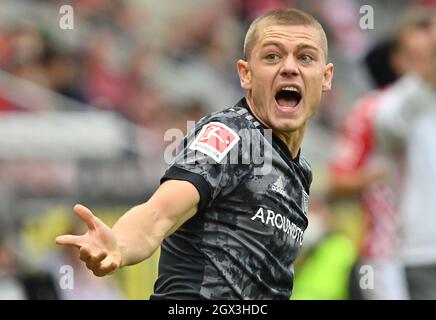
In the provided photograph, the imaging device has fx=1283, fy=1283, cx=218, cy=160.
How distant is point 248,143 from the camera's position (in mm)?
4840

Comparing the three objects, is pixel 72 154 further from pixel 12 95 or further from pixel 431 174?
pixel 431 174

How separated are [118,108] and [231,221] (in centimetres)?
910

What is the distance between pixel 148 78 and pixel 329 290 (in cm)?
518

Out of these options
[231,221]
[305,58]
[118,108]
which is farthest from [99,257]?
[118,108]

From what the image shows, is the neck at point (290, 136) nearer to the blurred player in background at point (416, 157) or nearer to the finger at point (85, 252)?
the finger at point (85, 252)

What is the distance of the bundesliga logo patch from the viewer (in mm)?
4703

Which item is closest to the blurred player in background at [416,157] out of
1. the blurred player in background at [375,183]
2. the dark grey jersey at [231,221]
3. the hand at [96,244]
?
the blurred player in background at [375,183]

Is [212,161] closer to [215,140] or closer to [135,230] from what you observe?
[215,140]

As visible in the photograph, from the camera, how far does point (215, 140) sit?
187 inches

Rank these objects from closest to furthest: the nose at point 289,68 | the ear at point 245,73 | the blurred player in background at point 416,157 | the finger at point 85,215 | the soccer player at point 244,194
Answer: the finger at point 85,215
the soccer player at point 244,194
the nose at point 289,68
the ear at point 245,73
the blurred player in background at point 416,157

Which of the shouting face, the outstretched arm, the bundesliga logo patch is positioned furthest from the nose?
the outstretched arm

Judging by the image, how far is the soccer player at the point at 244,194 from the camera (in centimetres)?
450

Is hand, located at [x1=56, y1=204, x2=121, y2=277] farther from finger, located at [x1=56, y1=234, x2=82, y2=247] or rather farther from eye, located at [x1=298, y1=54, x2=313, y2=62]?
eye, located at [x1=298, y1=54, x2=313, y2=62]

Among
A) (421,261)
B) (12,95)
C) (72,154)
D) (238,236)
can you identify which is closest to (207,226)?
(238,236)
